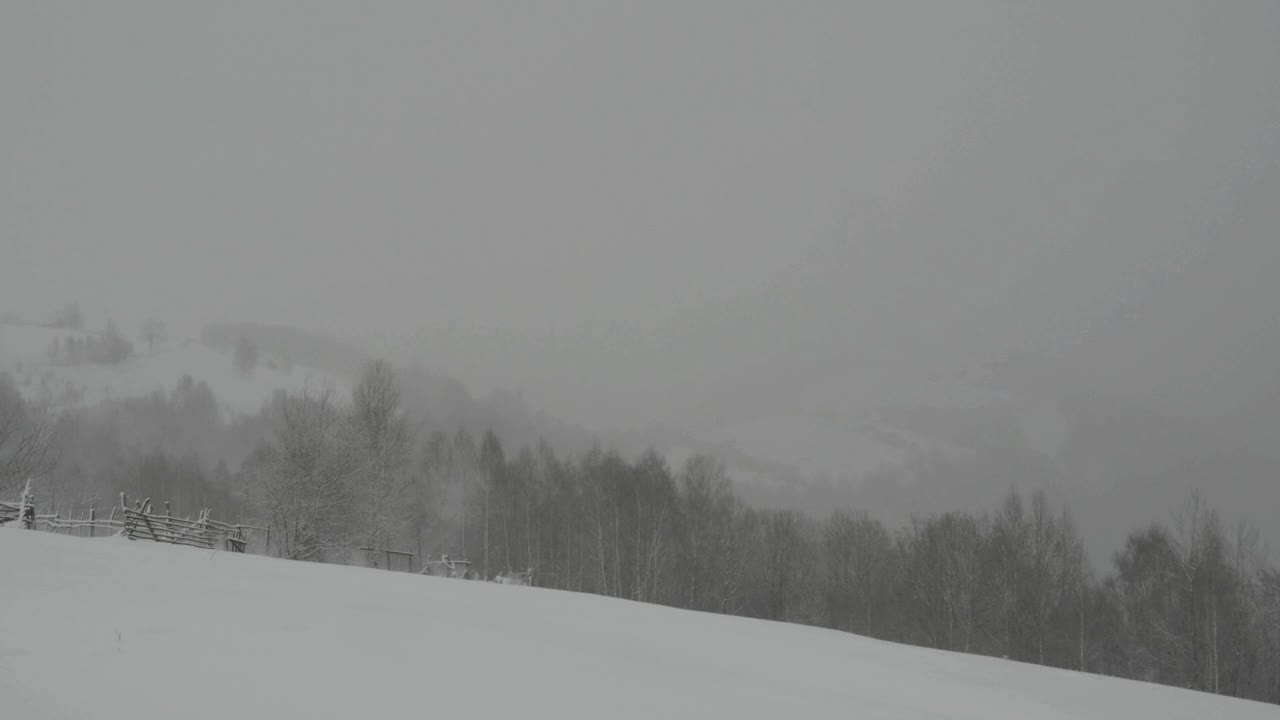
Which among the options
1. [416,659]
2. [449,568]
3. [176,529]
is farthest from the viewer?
[449,568]

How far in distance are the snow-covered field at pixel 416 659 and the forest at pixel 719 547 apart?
25.1 metres

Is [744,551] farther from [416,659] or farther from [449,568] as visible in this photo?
[416,659]

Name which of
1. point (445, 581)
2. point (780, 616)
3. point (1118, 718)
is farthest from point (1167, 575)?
point (445, 581)

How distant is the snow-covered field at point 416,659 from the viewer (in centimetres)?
816

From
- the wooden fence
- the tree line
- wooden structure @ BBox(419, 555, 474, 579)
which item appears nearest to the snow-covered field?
the wooden fence

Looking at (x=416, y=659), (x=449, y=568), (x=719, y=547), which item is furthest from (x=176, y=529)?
(x=719, y=547)

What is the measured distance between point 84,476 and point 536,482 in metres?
56.5

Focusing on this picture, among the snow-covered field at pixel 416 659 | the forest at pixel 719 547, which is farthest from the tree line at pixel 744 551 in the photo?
the snow-covered field at pixel 416 659

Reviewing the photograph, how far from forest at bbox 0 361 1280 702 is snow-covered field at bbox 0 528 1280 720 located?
82.2ft

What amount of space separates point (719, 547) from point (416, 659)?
167 feet

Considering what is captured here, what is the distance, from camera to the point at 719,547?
194 ft

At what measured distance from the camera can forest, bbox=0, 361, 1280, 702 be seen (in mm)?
43062

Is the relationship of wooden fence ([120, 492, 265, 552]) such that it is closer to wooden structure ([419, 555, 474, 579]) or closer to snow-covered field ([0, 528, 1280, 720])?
wooden structure ([419, 555, 474, 579])

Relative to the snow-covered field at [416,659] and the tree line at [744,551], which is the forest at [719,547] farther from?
the snow-covered field at [416,659]
